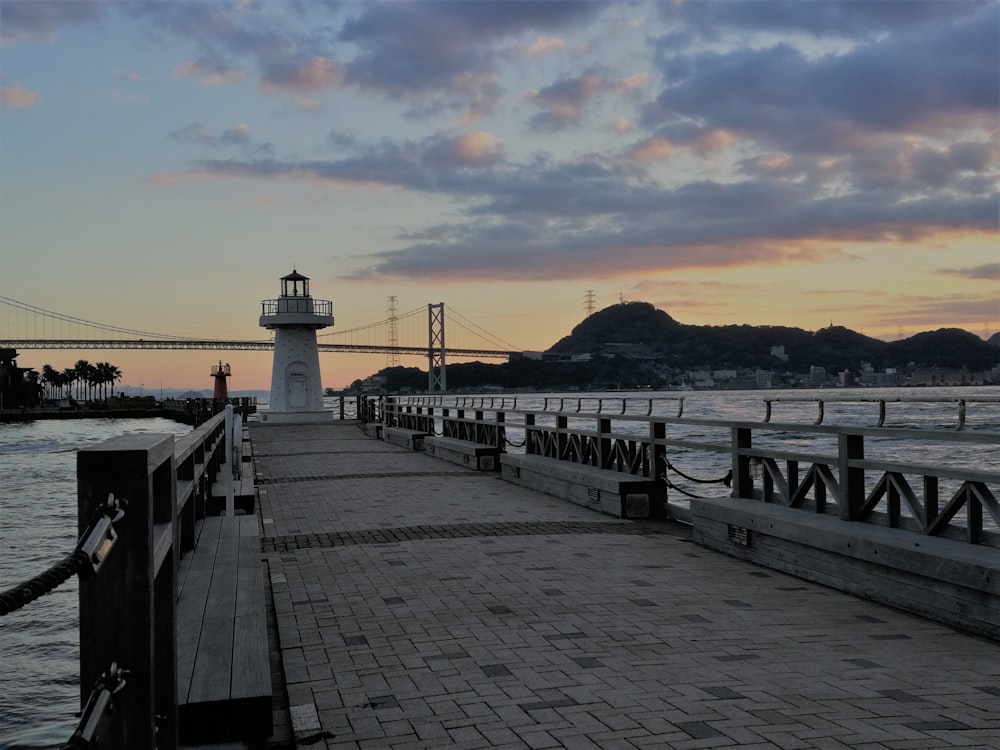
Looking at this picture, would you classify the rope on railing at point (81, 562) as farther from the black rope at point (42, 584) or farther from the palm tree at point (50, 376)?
the palm tree at point (50, 376)

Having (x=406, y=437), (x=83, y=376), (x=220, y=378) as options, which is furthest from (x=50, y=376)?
(x=406, y=437)

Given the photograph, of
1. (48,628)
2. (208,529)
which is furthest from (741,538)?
(48,628)

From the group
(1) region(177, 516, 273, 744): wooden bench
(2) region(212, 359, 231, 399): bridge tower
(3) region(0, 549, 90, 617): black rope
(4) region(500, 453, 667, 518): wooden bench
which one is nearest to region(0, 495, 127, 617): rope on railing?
(3) region(0, 549, 90, 617): black rope

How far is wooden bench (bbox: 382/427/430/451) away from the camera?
912 inches

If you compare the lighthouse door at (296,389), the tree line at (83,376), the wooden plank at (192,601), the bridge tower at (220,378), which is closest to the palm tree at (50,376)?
the tree line at (83,376)

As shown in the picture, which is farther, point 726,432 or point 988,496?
point 726,432

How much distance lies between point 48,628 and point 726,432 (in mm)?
31190

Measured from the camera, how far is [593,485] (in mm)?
11617

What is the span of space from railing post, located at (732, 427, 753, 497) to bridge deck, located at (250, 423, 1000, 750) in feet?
2.35

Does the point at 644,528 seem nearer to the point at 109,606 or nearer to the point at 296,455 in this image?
the point at 109,606

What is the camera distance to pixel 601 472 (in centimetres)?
1206

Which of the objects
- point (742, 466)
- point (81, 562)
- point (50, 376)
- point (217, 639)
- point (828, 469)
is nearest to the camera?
point (81, 562)

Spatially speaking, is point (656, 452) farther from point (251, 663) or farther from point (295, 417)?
point (295, 417)

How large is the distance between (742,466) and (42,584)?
819 cm
